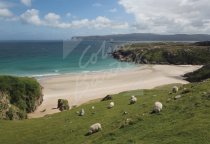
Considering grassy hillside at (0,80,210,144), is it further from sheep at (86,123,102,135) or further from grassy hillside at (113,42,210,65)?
grassy hillside at (113,42,210,65)

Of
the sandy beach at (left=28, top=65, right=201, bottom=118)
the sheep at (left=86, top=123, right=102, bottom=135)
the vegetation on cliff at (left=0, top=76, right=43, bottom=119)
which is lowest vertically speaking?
the sandy beach at (left=28, top=65, right=201, bottom=118)

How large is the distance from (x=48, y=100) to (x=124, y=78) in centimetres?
4041

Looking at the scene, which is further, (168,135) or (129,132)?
(129,132)

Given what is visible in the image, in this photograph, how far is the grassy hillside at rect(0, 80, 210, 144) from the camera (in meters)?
20.1

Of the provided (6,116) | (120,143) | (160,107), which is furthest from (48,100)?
(120,143)

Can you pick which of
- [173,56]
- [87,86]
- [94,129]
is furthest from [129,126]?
[173,56]

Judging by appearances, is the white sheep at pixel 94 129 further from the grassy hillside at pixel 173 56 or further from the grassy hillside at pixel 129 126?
the grassy hillside at pixel 173 56

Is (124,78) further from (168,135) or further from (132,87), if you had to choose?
(168,135)

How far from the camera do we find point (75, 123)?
32188 mm

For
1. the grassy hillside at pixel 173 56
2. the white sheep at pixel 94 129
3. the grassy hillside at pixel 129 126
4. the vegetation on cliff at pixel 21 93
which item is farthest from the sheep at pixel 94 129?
the grassy hillside at pixel 173 56

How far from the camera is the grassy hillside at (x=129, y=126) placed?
20.1 metres

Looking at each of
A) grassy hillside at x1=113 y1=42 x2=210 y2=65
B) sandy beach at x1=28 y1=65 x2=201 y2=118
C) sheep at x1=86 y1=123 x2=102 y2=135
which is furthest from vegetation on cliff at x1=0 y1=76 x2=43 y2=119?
grassy hillside at x1=113 y1=42 x2=210 y2=65

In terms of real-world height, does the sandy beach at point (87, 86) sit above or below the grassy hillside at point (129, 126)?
below

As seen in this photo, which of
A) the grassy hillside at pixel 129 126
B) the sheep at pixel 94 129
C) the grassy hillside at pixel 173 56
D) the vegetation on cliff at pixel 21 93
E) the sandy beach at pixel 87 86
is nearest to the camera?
the grassy hillside at pixel 129 126
